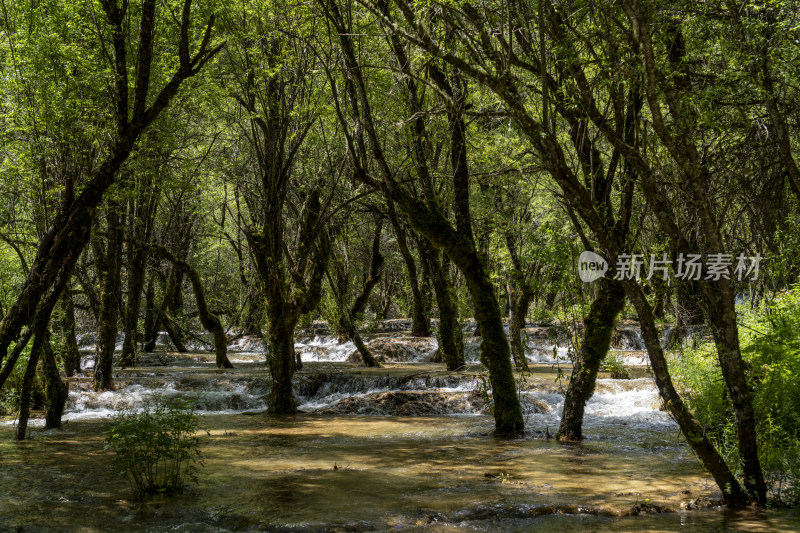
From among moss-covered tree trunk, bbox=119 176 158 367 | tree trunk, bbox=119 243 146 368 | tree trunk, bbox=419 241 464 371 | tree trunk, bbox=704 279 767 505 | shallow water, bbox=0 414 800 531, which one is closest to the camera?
tree trunk, bbox=704 279 767 505

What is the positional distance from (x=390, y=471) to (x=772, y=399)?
419cm

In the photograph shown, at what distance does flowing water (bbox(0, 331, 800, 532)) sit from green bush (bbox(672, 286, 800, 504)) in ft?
1.72

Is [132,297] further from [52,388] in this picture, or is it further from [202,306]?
[52,388]

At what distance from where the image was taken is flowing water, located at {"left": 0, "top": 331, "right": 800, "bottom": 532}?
17.4ft

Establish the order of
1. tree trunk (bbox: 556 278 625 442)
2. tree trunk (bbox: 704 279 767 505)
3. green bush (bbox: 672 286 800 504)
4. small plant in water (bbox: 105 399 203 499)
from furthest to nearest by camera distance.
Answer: tree trunk (bbox: 556 278 625 442), small plant in water (bbox: 105 399 203 499), green bush (bbox: 672 286 800 504), tree trunk (bbox: 704 279 767 505)

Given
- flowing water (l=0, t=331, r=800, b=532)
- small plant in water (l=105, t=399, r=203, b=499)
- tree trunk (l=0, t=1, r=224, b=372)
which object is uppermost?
tree trunk (l=0, t=1, r=224, b=372)

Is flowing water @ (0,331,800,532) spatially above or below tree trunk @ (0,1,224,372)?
below

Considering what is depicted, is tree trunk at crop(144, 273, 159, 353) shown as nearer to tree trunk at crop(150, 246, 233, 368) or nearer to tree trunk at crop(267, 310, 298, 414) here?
tree trunk at crop(150, 246, 233, 368)

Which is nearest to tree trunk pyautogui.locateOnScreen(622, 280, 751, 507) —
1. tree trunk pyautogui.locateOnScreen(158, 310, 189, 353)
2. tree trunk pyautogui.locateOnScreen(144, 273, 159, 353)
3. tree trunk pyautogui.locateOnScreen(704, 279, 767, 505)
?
tree trunk pyautogui.locateOnScreen(704, 279, 767, 505)

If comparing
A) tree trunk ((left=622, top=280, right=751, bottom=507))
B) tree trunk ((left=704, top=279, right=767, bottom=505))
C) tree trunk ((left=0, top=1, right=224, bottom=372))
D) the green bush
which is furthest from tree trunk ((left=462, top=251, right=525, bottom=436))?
tree trunk ((left=0, top=1, right=224, bottom=372))

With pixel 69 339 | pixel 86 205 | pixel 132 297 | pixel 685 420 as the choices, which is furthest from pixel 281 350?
pixel 685 420

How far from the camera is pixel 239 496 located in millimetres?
6184

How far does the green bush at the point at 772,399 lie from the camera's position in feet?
18.7

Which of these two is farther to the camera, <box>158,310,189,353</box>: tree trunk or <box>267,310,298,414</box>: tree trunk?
<box>158,310,189,353</box>: tree trunk
